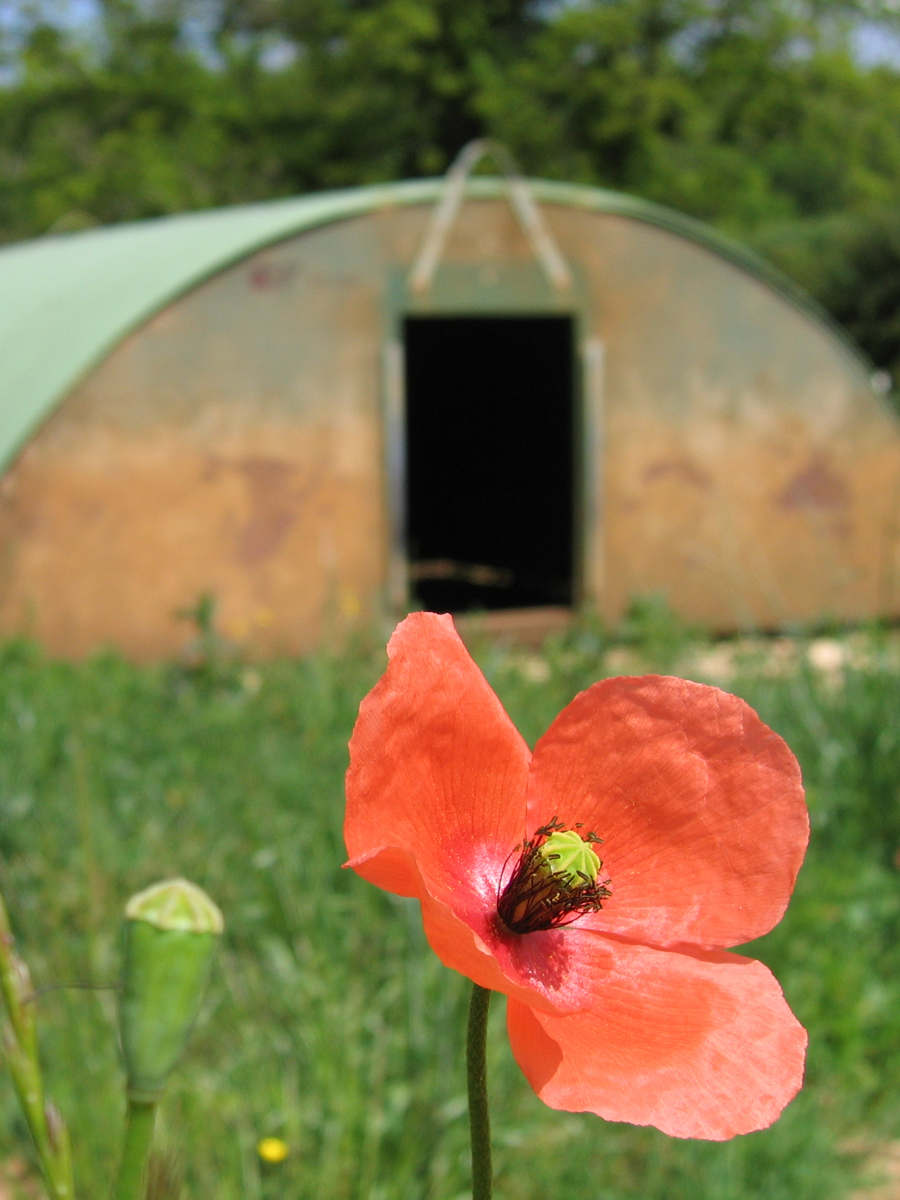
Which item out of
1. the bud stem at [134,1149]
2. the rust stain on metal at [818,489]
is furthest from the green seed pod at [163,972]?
the rust stain on metal at [818,489]

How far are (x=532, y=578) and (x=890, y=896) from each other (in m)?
7.26

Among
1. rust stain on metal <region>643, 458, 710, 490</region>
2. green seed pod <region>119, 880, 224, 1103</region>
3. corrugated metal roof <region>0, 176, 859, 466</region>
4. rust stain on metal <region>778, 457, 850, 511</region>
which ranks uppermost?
corrugated metal roof <region>0, 176, 859, 466</region>

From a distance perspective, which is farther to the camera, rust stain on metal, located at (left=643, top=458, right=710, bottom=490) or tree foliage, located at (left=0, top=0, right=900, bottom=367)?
tree foliage, located at (left=0, top=0, right=900, bottom=367)

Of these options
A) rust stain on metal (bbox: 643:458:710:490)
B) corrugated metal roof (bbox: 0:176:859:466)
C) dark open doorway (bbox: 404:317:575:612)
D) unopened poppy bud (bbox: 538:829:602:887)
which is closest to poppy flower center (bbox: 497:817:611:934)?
unopened poppy bud (bbox: 538:829:602:887)

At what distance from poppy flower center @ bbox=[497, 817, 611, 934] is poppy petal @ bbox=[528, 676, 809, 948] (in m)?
0.01

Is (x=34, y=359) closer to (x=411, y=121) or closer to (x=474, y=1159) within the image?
(x=474, y=1159)

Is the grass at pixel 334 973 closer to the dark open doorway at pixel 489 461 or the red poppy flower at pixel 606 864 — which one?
the red poppy flower at pixel 606 864

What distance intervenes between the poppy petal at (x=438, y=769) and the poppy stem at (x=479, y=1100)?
4cm

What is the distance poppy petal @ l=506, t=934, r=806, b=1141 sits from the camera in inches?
19.0

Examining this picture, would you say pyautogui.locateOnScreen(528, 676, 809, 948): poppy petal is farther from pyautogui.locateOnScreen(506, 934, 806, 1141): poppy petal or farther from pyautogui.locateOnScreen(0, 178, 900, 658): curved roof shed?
pyautogui.locateOnScreen(0, 178, 900, 658): curved roof shed

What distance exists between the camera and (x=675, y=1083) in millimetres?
505

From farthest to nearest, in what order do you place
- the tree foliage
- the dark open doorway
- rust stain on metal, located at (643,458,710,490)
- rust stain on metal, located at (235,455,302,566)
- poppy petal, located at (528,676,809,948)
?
1. the tree foliage
2. the dark open doorway
3. rust stain on metal, located at (643,458,710,490)
4. rust stain on metal, located at (235,455,302,566)
5. poppy petal, located at (528,676,809,948)

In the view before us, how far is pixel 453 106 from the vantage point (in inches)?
837

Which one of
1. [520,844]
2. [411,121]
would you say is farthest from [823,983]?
[411,121]
